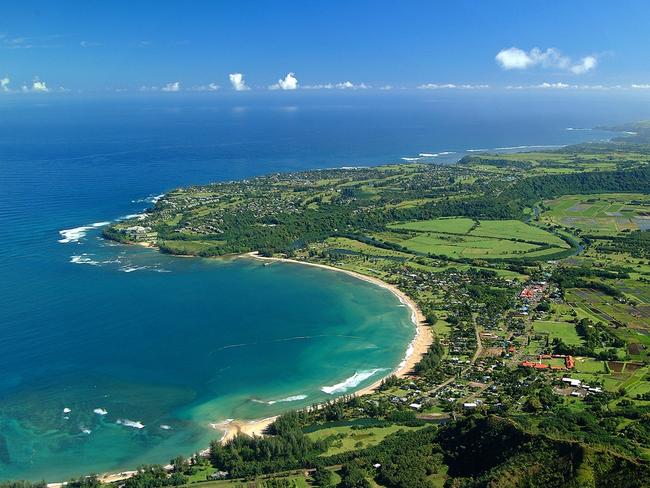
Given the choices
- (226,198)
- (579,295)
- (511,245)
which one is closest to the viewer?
(579,295)

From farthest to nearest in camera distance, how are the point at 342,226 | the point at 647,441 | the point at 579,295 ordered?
the point at 342,226 → the point at 579,295 → the point at 647,441

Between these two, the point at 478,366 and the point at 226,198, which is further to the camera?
the point at 226,198

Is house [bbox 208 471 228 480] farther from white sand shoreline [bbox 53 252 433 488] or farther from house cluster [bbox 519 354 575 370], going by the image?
house cluster [bbox 519 354 575 370]

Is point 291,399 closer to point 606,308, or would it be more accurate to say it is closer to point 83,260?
point 606,308

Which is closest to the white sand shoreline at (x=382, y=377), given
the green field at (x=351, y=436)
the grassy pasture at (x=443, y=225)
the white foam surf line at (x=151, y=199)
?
the green field at (x=351, y=436)

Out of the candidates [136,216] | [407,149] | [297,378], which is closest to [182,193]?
[136,216]

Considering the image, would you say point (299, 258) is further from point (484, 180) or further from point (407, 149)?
point (407, 149)

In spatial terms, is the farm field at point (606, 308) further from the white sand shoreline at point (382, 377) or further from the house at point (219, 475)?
the house at point (219, 475)

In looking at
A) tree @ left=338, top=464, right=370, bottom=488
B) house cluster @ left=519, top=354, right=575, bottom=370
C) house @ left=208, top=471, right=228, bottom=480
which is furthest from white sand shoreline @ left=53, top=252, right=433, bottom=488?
house cluster @ left=519, top=354, right=575, bottom=370
